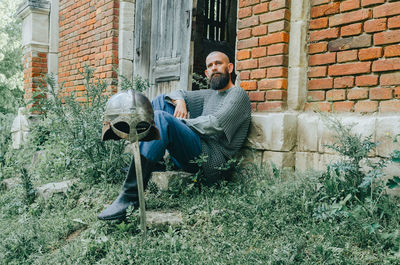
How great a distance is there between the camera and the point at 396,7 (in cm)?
275

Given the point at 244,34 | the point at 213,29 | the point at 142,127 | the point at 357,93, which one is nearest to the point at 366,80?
the point at 357,93

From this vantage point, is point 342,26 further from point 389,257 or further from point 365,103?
point 389,257

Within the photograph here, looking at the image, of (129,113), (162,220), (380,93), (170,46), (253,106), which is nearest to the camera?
(129,113)

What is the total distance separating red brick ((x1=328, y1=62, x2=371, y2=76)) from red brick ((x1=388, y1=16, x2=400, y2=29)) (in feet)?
1.00

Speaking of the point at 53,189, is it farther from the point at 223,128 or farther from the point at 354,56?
the point at 354,56

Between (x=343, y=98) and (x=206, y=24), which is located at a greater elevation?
(x=206, y=24)

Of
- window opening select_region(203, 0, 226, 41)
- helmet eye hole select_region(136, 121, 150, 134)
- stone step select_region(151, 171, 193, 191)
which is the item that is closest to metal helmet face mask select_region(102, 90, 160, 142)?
helmet eye hole select_region(136, 121, 150, 134)

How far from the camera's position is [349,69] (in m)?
3.02

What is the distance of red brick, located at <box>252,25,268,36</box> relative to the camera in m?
3.49

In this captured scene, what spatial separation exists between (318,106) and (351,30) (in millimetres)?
671

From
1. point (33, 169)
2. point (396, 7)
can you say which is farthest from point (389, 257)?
point (33, 169)

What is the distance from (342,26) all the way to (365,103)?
2.23ft

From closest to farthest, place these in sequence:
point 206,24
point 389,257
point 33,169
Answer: point 389,257
point 33,169
point 206,24

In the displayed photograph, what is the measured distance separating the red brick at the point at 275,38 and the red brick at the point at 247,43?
8 centimetres
